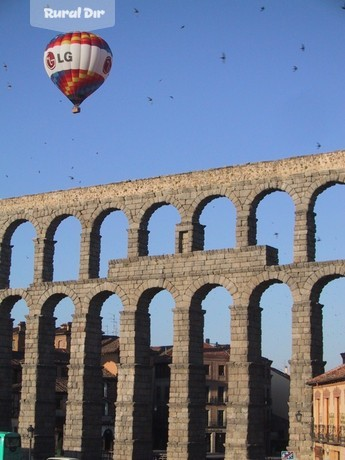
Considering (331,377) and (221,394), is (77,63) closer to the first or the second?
(331,377)

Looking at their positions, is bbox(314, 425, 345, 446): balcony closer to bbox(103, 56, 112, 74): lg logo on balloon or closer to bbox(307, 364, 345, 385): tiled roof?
bbox(307, 364, 345, 385): tiled roof

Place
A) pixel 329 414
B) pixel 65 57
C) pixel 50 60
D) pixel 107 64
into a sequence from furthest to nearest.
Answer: pixel 50 60 < pixel 107 64 < pixel 65 57 < pixel 329 414

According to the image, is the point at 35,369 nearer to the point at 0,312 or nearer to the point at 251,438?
the point at 0,312

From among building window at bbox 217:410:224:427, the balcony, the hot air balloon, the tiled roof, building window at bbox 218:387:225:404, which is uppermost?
the hot air balloon

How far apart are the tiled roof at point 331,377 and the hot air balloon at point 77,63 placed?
23.4 meters

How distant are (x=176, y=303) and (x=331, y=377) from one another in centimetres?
1334

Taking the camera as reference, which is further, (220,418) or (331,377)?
(220,418)

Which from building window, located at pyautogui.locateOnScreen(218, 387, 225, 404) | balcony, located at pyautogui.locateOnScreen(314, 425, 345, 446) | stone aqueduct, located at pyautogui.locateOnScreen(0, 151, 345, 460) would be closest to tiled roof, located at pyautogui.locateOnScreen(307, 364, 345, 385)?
stone aqueduct, located at pyautogui.locateOnScreen(0, 151, 345, 460)

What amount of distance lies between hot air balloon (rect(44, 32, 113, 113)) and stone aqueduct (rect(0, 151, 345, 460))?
6567 millimetres

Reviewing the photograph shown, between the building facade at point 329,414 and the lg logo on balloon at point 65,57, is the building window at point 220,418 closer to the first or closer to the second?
the building facade at point 329,414

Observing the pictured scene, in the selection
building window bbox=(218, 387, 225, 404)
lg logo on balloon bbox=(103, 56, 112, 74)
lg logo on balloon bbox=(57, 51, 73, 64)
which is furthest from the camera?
Result: building window bbox=(218, 387, 225, 404)

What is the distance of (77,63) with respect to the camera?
2333 inches

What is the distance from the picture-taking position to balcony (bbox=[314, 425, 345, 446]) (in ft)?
149

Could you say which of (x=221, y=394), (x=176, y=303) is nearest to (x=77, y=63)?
(x=176, y=303)
